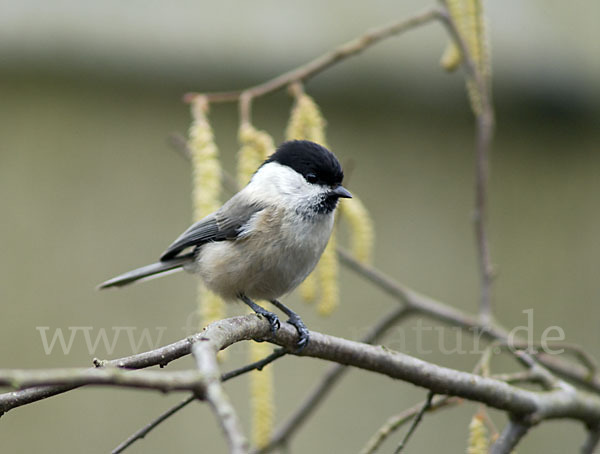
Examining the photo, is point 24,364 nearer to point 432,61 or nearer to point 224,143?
point 224,143

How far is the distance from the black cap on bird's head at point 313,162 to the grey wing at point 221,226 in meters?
0.13

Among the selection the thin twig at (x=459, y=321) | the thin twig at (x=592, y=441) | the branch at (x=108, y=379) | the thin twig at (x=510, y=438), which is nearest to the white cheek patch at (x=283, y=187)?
the thin twig at (x=459, y=321)

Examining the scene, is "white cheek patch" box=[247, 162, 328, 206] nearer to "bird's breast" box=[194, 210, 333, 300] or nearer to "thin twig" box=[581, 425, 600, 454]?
"bird's breast" box=[194, 210, 333, 300]

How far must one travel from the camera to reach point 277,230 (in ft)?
4.91

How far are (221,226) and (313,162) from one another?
10.6 inches

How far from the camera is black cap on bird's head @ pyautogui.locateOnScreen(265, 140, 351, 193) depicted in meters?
1.50

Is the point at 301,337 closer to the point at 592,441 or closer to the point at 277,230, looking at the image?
the point at 277,230

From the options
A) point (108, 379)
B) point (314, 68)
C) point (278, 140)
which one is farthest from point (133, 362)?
point (278, 140)

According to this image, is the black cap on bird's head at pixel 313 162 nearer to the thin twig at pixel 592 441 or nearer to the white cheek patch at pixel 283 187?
the white cheek patch at pixel 283 187

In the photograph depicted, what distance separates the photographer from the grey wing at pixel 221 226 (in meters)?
1.55

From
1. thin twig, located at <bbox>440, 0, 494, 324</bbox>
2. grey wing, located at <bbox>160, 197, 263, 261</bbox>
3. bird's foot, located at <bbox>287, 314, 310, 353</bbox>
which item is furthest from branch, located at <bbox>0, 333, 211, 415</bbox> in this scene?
thin twig, located at <bbox>440, 0, 494, 324</bbox>

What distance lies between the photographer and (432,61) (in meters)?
2.64

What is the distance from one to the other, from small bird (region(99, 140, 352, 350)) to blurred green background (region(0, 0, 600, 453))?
766 millimetres

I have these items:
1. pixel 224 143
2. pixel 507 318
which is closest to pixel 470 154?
pixel 507 318
